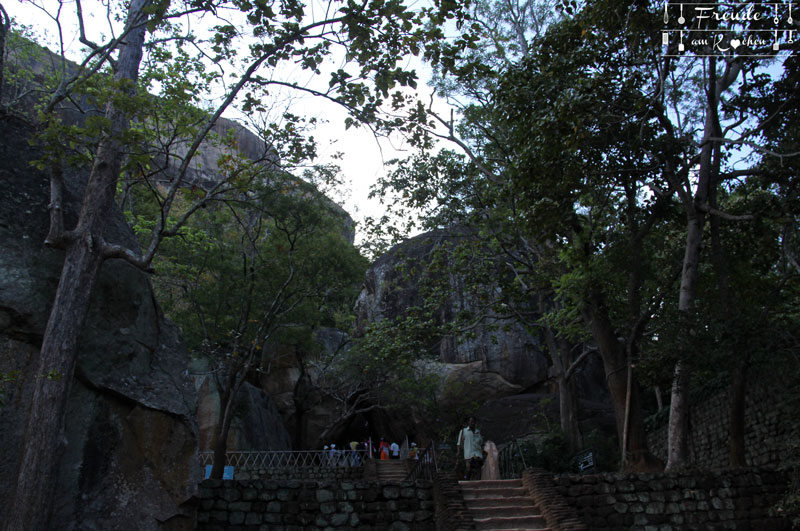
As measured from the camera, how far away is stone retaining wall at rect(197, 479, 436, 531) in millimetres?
8000

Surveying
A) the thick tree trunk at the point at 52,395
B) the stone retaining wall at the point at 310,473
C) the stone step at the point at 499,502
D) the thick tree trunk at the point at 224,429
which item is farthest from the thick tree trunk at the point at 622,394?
the stone retaining wall at the point at 310,473

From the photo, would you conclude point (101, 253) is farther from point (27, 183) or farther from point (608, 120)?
point (608, 120)

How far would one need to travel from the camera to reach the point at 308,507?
26.5 feet

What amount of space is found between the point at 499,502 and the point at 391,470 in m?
9.02

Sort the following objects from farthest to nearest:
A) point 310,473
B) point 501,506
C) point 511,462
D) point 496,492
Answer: point 310,473
point 511,462
point 496,492
point 501,506

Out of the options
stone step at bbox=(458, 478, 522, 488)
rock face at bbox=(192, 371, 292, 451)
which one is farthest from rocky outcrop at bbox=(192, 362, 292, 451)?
stone step at bbox=(458, 478, 522, 488)

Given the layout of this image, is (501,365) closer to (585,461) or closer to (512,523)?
(585,461)

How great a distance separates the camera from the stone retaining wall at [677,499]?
27.7ft

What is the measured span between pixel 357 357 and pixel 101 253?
49.5 feet

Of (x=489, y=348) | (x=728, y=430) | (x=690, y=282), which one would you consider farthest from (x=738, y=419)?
(x=489, y=348)

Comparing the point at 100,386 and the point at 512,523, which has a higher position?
the point at 100,386

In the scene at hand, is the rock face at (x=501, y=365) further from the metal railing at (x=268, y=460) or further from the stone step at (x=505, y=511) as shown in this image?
the stone step at (x=505, y=511)

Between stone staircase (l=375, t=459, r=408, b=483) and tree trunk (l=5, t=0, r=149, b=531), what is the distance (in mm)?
12234

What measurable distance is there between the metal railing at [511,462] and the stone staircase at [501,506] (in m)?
4.89
